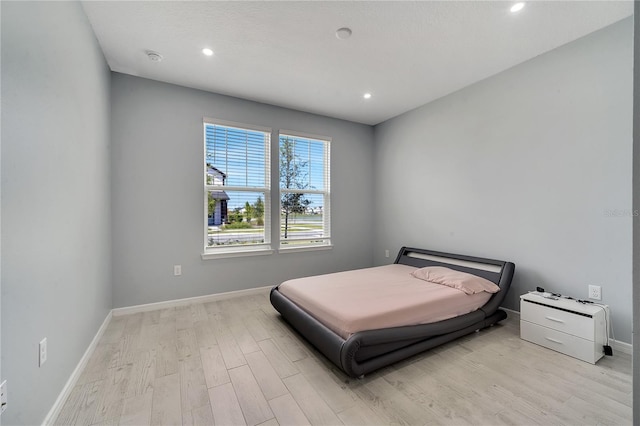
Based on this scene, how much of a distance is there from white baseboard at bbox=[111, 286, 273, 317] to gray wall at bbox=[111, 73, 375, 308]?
0.06 meters

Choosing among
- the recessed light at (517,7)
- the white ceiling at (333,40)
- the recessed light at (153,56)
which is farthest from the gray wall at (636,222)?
the recessed light at (153,56)

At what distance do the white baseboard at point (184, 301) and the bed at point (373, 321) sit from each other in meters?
0.93

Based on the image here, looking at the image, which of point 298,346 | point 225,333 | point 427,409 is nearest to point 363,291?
point 298,346

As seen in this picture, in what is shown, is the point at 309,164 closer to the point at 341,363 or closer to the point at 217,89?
the point at 217,89

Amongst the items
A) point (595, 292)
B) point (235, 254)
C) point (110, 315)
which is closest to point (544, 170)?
point (595, 292)

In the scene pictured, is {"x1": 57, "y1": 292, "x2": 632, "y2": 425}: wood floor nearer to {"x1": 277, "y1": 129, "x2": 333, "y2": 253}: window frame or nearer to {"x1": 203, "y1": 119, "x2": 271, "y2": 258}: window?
{"x1": 203, "y1": 119, "x2": 271, "y2": 258}: window

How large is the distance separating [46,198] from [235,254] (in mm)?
2272

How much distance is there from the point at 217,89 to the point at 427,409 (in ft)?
12.7

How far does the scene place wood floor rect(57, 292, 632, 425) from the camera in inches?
60.4

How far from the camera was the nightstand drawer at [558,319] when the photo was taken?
209cm

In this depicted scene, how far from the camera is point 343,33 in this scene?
7.68 ft

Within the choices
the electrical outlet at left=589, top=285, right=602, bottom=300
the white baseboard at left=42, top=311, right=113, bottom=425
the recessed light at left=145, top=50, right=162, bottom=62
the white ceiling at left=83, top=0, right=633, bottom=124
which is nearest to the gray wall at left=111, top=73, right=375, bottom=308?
the white ceiling at left=83, top=0, right=633, bottom=124

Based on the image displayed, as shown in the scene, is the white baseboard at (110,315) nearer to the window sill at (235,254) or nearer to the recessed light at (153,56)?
the window sill at (235,254)

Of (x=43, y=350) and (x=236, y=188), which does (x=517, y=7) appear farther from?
(x=43, y=350)
